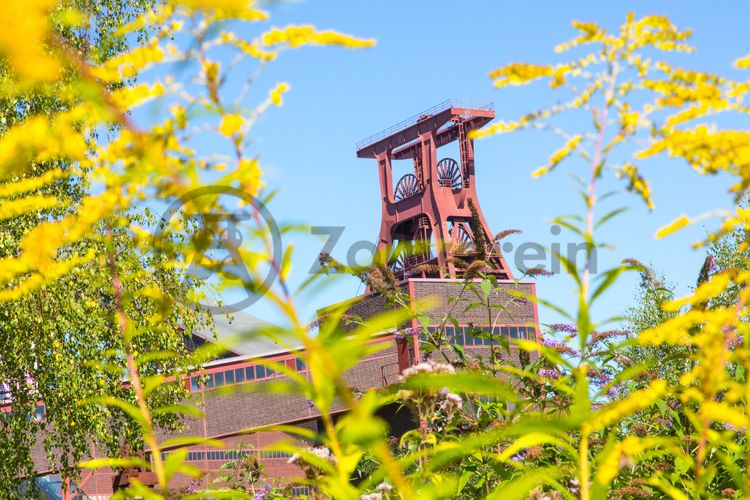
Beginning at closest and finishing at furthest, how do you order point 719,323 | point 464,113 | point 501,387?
point 501,387 → point 719,323 → point 464,113

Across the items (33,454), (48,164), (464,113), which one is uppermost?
(464,113)

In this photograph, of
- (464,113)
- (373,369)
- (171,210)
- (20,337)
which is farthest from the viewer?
(464,113)

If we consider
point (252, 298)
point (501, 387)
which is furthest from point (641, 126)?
point (252, 298)

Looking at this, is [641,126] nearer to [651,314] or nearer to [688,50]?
[688,50]

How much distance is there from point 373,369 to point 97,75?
27710mm

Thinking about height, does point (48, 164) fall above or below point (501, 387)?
above

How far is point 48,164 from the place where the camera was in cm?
A: 1092

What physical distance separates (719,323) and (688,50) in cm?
47

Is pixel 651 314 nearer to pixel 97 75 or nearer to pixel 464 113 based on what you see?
pixel 464 113

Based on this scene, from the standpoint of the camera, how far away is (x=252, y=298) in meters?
1.12

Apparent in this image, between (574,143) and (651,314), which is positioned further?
(651,314)

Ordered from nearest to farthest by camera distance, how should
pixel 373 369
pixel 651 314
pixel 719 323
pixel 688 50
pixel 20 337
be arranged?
pixel 719 323 → pixel 688 50 → pixel 20 337 → pixel 373 369 → pixel 651 314

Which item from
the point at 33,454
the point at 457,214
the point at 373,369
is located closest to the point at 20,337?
the point at 373,369

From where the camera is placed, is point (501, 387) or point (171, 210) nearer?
point (501, 387)
